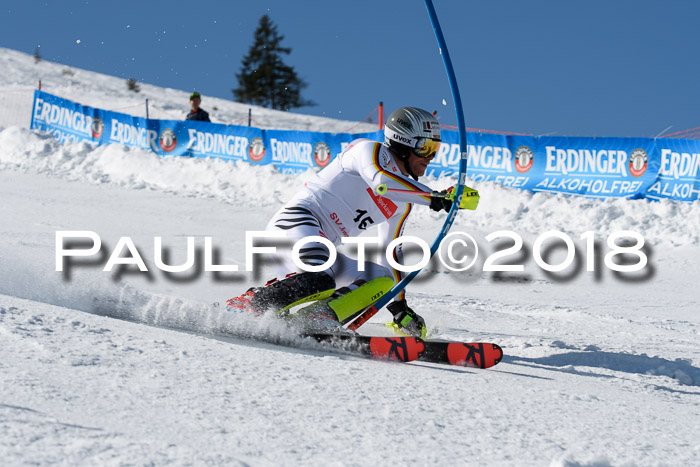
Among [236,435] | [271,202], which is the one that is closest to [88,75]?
[271,202]

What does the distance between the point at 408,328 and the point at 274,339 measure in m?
1.33

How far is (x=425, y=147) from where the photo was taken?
4.53 meters

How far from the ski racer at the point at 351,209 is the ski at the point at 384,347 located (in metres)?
0.32

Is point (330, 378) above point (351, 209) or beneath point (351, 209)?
beneath

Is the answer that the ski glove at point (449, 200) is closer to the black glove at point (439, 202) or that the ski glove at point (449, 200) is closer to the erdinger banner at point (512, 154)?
the black glove at point (439, 202)

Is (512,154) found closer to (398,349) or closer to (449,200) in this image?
(449,200)

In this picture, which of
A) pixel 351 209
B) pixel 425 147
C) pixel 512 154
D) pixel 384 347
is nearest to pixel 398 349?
pixel 384 347

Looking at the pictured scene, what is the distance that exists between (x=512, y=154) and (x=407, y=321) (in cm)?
931

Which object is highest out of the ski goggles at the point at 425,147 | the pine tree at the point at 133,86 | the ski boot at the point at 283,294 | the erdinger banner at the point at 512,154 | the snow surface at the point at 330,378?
the pine tree at the point at 133,86

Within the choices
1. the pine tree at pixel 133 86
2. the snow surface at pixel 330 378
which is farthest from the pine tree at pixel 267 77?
the snow surface at pixel 330 378

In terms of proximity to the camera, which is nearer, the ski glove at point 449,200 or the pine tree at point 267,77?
the ski glove at point 449,200

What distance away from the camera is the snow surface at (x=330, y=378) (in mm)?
2031

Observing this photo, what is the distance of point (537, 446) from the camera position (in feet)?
7.30

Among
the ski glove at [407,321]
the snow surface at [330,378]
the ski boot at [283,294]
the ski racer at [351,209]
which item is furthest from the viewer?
the ski glove at [407,321]
